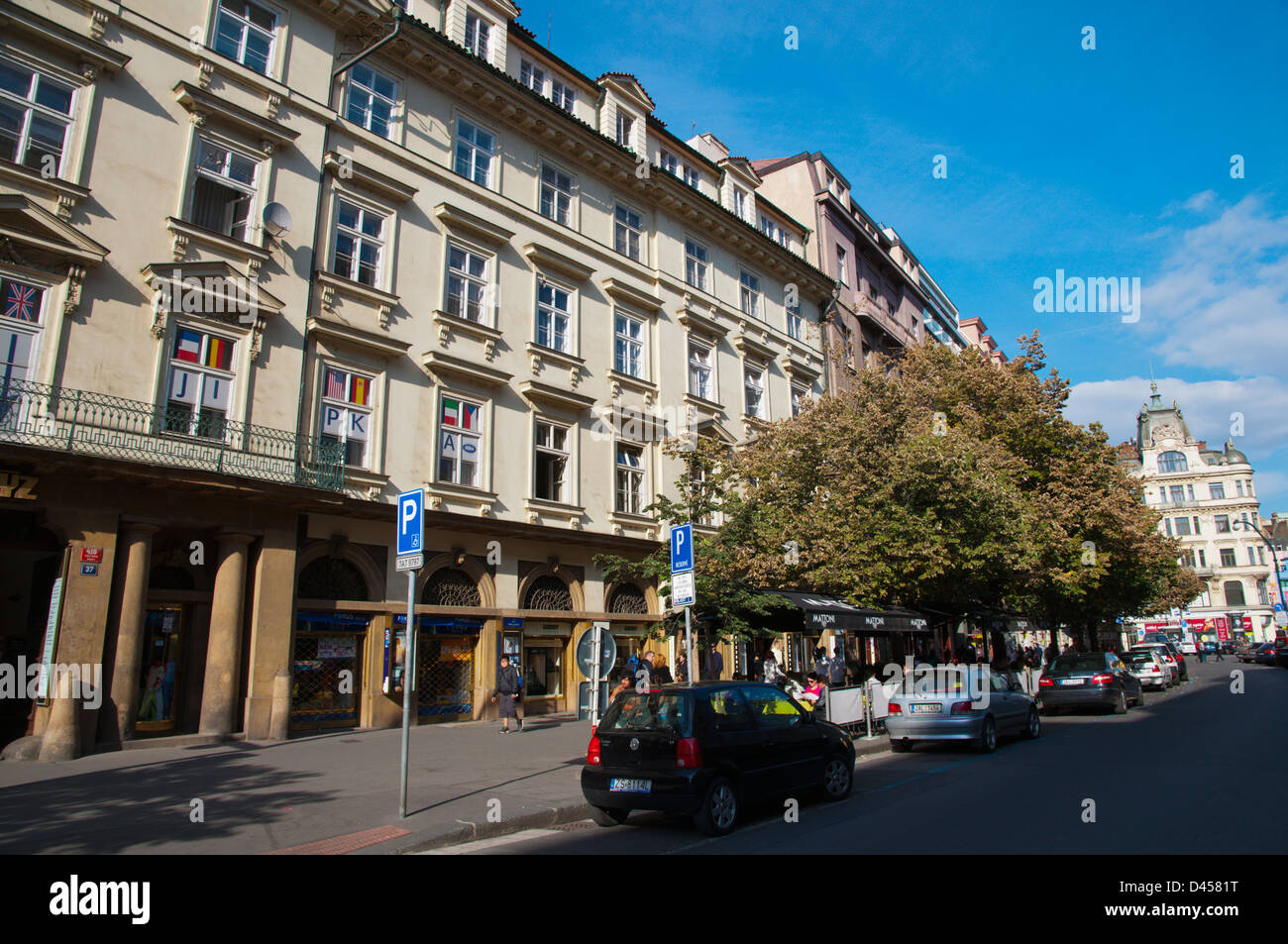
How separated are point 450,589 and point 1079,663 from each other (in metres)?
16.6

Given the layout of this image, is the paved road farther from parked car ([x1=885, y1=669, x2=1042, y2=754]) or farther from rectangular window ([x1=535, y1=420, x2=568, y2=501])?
rectangular window ([x1=535, y1=420, x2=568, y2=501])

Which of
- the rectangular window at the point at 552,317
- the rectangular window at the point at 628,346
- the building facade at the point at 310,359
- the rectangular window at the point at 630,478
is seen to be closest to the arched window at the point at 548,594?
the building facade at the point at 310,359

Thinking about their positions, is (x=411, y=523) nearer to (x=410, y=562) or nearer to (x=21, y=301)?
(x=410, y=562)

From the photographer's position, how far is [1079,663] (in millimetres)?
21328

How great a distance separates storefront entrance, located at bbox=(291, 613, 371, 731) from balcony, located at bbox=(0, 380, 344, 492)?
281cm

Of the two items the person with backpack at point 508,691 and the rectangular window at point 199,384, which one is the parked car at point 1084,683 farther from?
the rectangular window at point 199,384

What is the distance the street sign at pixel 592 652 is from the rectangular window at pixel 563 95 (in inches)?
708

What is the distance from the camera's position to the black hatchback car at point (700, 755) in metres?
7.88

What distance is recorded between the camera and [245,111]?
15.9 meters

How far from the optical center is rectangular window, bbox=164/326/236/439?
14.1 meters

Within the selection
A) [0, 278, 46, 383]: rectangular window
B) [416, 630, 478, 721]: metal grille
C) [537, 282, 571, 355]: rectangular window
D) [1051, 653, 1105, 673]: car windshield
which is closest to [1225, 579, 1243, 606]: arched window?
[1051, 653, 1105, 673]: car windshield

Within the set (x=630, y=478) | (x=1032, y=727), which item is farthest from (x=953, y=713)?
(x=630, y=478)

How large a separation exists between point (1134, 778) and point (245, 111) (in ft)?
62.4
